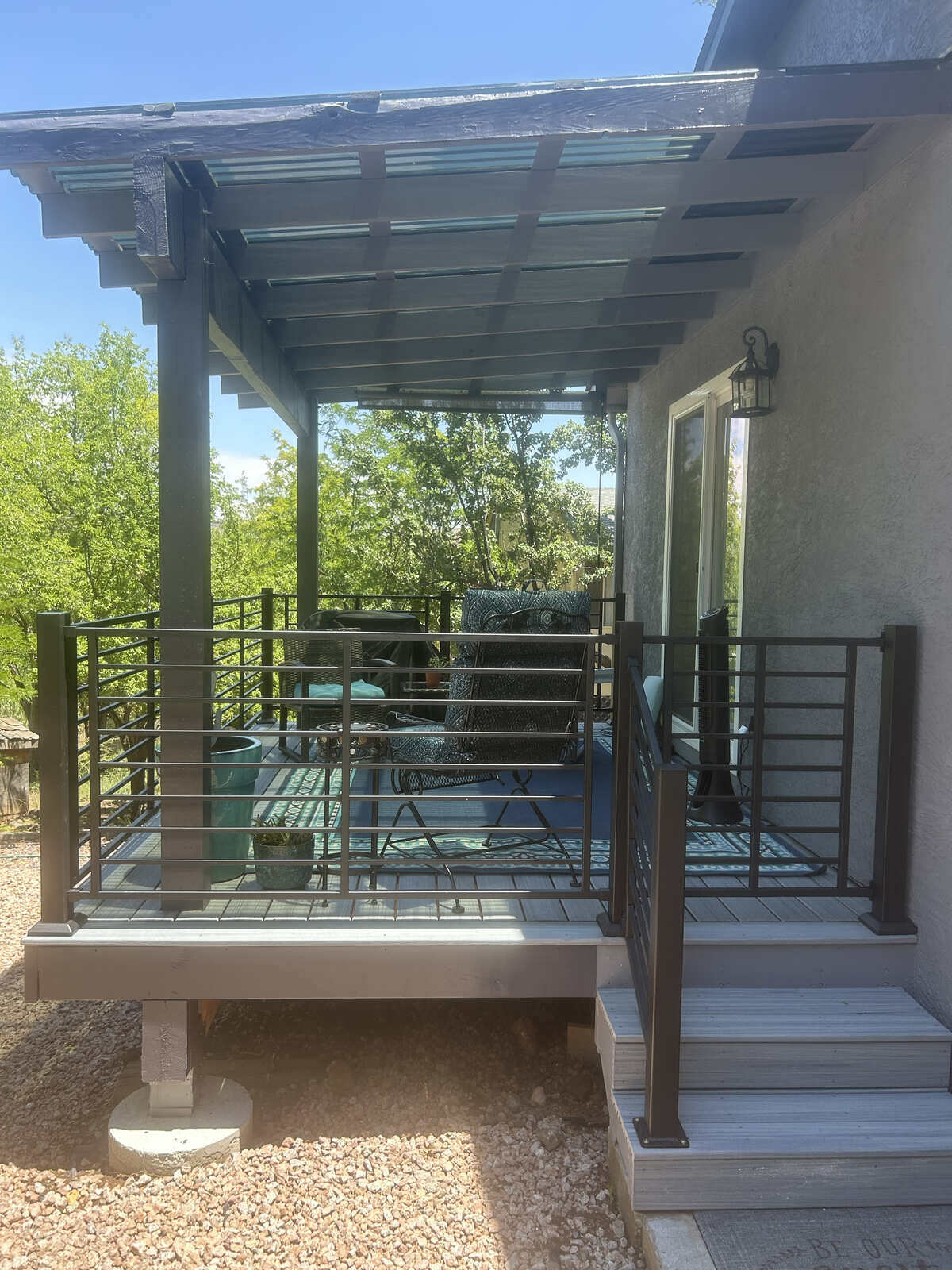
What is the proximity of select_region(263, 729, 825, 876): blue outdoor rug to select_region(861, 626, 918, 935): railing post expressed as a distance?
0.75ft

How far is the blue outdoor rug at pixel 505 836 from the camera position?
3.21 metres

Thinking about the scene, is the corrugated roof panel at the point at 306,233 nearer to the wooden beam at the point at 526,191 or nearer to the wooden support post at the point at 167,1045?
the wooden beam at the point at 526,191

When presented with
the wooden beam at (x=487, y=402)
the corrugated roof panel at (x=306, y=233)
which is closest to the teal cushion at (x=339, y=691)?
the corrugated roof panel at (x=306, y=233)

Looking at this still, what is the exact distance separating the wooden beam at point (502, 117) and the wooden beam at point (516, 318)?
2216 millimetres

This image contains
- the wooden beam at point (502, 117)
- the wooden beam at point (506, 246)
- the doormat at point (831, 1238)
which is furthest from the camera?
the wooden beam at point (506, 246)

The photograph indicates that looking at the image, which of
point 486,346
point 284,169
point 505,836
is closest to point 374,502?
point 486,346

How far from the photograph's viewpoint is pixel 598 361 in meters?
6.36

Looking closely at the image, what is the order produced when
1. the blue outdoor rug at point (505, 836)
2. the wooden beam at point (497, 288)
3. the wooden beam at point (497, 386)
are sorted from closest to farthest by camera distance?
1. the blue outdoor rug at point (505, 836)
2. the wooden beam at point (497, 288)
3. the wooden beam at point (497, 386)

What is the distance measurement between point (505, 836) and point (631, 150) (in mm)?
2671

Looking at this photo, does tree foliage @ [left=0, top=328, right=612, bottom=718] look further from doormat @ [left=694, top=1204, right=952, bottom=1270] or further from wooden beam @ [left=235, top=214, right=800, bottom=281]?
doormat @ [left=694, top=1204, right=952, bottom=1270]

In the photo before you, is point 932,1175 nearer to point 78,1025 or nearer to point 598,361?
point 78,1025

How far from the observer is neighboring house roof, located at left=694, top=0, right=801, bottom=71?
446cm

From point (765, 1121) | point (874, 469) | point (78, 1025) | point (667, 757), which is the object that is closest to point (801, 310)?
point (874, 469)

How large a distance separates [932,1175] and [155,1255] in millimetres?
2012
